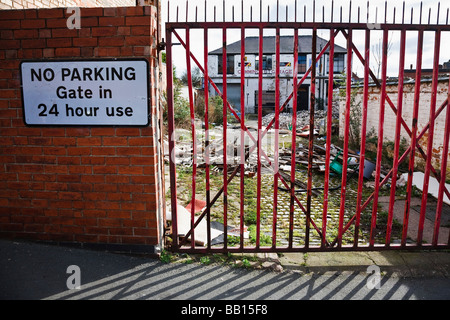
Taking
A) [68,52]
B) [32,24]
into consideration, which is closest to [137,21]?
[68,52]

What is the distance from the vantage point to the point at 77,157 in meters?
3.47

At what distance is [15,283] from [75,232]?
744 mm

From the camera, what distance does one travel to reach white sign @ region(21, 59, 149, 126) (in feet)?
10.9

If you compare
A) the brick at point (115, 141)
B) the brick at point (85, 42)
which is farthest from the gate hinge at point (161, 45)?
the brick at point (115, 141)

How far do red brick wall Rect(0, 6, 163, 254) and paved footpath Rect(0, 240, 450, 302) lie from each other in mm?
270

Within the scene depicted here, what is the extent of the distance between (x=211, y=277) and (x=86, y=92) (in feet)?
7.26

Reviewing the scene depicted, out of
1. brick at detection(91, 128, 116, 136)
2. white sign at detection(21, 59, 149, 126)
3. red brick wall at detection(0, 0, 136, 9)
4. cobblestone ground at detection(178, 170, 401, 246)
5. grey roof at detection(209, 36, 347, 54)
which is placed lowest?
cobblestone ground at detection(178, 170, 401, 246)

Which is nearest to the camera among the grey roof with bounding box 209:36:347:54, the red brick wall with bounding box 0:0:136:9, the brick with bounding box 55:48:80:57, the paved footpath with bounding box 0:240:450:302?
the paved footpath with bounding box 0:240:450:302

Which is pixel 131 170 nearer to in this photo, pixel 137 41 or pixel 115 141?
pixel 115 141

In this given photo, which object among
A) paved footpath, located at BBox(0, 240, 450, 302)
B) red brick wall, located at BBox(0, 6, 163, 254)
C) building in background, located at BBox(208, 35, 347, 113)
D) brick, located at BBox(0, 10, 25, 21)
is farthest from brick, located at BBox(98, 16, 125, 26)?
building in background, located at BBox(208, 35, 347, 113)

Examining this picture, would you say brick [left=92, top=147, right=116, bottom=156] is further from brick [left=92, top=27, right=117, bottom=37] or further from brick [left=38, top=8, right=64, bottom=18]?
brick [left=38, top=8, right=64, bottom=18]

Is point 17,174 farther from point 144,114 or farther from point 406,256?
point 406,256

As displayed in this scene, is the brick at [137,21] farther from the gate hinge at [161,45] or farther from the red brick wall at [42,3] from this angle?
the red brick wall at [42,3]

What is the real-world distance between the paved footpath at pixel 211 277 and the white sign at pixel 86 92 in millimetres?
1402
